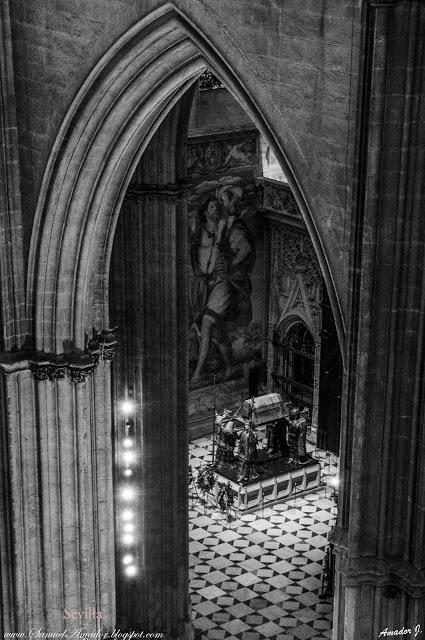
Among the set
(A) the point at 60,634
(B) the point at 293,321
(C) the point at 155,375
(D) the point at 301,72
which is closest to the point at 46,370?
(C) the point at 155,375

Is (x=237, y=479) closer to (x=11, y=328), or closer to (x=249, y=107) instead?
(x=11, y=328)

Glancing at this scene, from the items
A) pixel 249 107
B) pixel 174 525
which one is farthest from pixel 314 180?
pixel 174 525

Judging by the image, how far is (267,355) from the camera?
29281mm

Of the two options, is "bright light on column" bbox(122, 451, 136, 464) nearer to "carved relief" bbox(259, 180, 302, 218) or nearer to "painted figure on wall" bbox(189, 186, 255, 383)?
"painted figure on wall" bbox(189, 186, 255, 383)

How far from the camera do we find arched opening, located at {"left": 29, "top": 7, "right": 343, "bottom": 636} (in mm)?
14555

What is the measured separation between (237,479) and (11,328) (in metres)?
10.5

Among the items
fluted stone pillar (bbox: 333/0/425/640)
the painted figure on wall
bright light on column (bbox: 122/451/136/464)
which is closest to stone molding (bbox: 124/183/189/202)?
bright light on column (bbox: 122/451/136/464)

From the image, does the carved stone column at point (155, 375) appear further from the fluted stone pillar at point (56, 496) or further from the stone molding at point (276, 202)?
the stone molding at point (276, 202)

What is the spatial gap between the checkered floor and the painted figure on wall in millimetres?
2917

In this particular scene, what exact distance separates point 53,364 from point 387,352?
19.5 feet

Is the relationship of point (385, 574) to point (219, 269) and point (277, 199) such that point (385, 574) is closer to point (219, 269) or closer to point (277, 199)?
point (219, 269)

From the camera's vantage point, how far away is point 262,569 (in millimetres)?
23062

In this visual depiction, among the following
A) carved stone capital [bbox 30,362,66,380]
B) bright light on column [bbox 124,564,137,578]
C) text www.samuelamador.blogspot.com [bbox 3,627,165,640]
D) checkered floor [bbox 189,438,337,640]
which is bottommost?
checkered floor [bbox 189,438,337,640]

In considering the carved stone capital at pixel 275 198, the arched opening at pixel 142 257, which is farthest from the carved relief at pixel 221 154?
the arched opening at pixel 142 257
